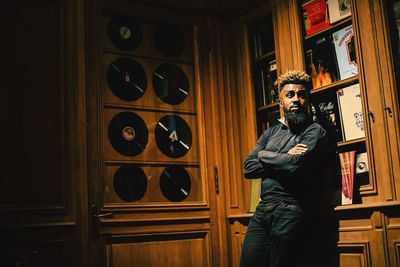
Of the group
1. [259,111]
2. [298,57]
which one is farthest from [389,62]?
[259,111]

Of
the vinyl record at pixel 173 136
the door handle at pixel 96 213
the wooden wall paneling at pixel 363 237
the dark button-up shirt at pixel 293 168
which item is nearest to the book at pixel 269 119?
the vinyl record at pixel 173 136

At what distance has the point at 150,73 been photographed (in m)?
4.09

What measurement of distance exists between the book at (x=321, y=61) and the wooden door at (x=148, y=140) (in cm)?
98

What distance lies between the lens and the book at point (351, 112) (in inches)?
129

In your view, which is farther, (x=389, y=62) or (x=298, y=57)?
(x=298, y=57)

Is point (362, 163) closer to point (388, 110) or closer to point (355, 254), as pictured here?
point (388, 110)

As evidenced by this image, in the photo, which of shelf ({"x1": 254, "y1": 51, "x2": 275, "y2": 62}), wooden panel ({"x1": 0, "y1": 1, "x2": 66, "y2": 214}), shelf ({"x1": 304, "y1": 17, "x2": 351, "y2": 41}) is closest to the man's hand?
shelf ({"x1": 304, "y1": 17, "x2": 351, "y2": 41})

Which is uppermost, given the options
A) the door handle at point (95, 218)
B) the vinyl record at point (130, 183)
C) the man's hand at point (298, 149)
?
the man's hand at point (298, 149)

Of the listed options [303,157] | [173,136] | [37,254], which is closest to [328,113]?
[303,157]

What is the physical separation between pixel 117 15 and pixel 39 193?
1.50 m

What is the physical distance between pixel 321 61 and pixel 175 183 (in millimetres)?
1453

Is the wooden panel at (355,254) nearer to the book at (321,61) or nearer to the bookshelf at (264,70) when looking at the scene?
the book at (321,61)

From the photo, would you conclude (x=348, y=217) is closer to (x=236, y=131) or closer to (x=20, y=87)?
(x=236, y=131)

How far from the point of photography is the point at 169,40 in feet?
13.9
